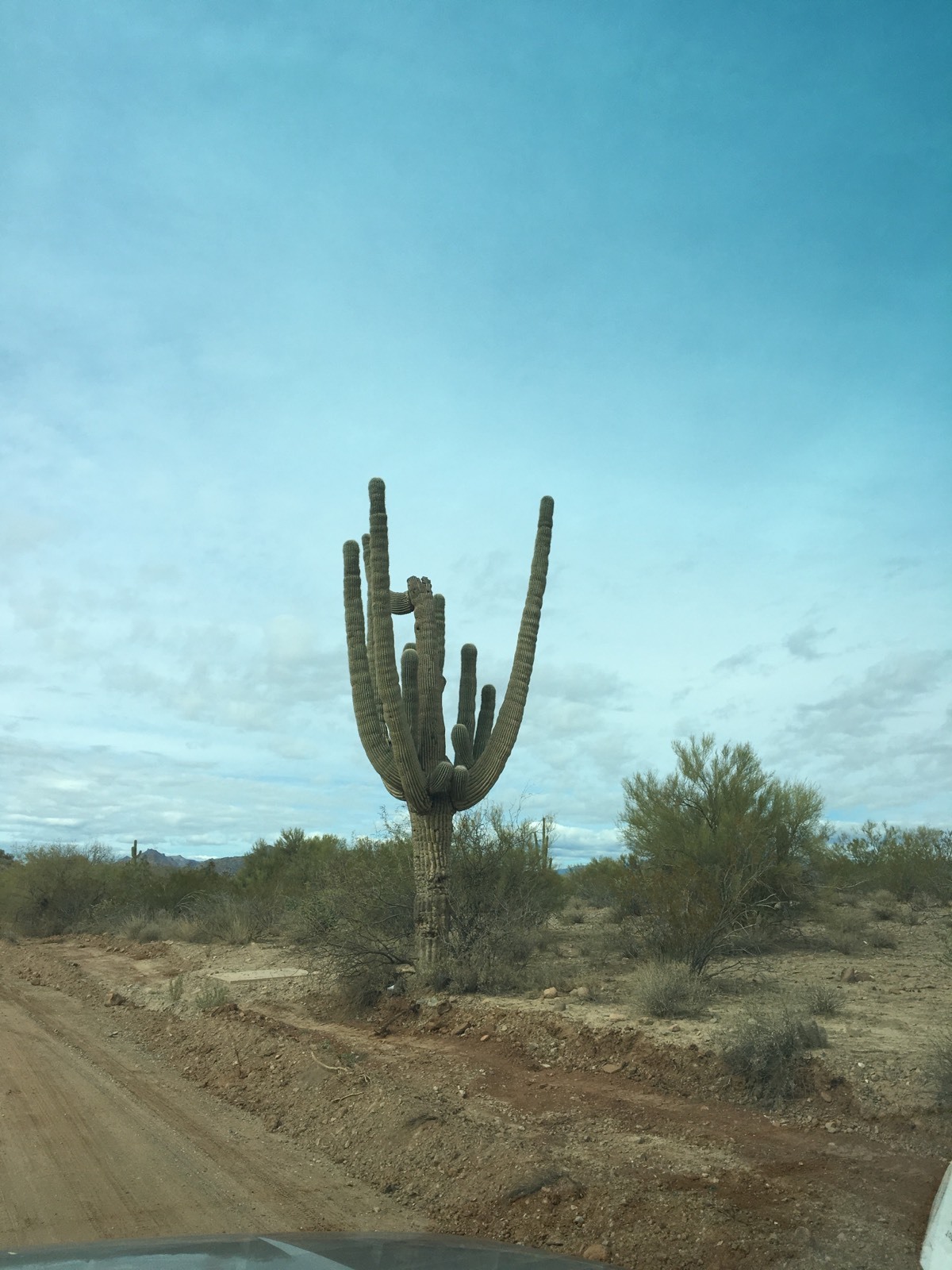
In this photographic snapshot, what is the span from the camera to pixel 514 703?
48.9 feet

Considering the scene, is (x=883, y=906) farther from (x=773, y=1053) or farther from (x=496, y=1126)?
(x=496, y=1126)

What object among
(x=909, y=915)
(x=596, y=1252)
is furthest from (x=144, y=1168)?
(x=909, y=915)

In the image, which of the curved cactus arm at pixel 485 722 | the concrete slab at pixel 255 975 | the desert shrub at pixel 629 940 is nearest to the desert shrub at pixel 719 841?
the desert shrub at pixel 629 940

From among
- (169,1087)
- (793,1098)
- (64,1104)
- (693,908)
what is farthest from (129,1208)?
(693,908)

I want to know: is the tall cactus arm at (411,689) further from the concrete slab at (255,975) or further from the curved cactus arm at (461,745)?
the concrete slab at (255,975)

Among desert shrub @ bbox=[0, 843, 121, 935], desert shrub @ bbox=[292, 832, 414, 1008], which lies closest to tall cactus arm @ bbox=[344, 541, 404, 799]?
desert shrub @ bbox=[292, 832, 414, 1008]

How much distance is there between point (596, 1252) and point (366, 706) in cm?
969

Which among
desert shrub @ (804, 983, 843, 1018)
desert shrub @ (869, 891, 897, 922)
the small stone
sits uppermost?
desert shrub @ (869, 891, 897, 922)

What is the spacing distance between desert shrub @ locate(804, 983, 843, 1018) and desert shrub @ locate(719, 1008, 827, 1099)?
1619mm

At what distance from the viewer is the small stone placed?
5508mm

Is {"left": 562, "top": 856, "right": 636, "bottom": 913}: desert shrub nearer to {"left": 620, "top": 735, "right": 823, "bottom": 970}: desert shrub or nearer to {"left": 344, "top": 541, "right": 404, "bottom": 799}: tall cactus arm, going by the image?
{"left": 620, "top": 735, "right": 823, "bottom": 970}: desert shrub

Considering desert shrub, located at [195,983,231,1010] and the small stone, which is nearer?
the small stone

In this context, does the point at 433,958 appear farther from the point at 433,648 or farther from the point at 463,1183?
→ the point at 463,1183

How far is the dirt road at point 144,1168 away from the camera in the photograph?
6.00 meters
